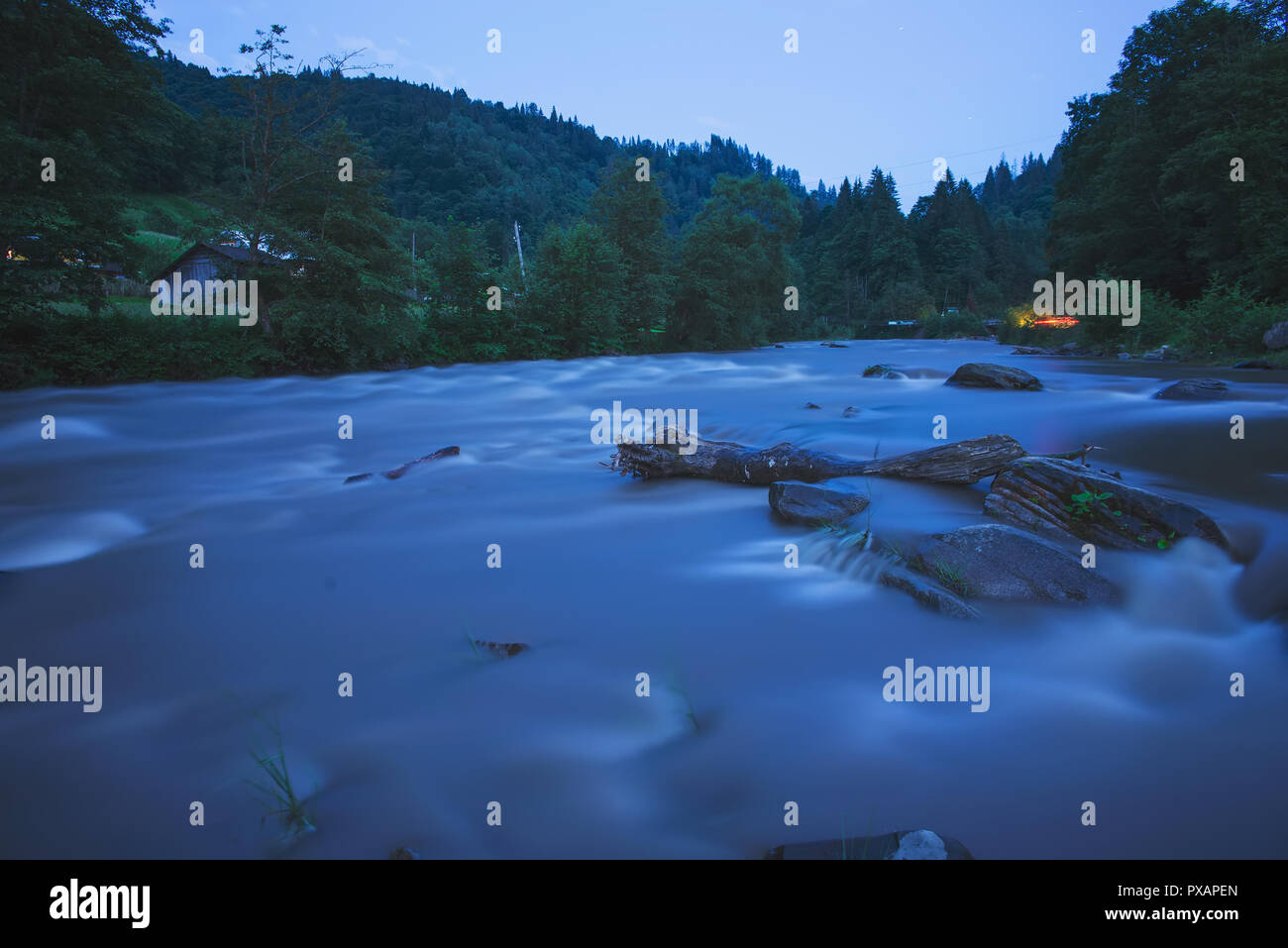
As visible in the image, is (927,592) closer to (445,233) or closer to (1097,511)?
(1097,511)

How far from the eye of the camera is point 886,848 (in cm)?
232

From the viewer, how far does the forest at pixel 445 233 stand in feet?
58.2

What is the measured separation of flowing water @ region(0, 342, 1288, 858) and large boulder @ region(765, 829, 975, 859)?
0.52 ft

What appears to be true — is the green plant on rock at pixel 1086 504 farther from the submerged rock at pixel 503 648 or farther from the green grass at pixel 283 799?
the green grass at pixel 283 799

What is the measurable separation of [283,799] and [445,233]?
3193 cm

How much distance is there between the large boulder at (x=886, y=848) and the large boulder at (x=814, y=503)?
12.1 feet

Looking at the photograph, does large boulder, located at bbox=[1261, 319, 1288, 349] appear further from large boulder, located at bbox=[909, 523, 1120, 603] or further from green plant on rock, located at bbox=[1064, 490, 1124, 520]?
large boulder, located at bbox=[909, 523, 1120, 603]

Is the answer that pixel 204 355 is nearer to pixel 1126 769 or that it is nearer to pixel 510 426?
pixel 510 426

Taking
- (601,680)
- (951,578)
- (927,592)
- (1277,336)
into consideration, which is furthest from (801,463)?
(1277,336)

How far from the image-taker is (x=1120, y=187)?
35.0m

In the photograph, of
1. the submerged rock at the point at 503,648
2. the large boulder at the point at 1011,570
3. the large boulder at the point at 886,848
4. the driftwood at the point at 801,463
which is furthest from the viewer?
the driftwood at the point at 801,463

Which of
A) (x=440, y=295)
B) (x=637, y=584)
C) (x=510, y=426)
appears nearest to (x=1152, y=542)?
(x=637, y=584)

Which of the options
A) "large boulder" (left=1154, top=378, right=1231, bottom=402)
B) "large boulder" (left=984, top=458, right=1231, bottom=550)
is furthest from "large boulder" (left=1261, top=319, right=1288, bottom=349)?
"large boulder" (left=984, top=458, right=1231, bottom=550)

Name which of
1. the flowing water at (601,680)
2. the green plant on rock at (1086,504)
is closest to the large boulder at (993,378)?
the flowing water at (601,680)
